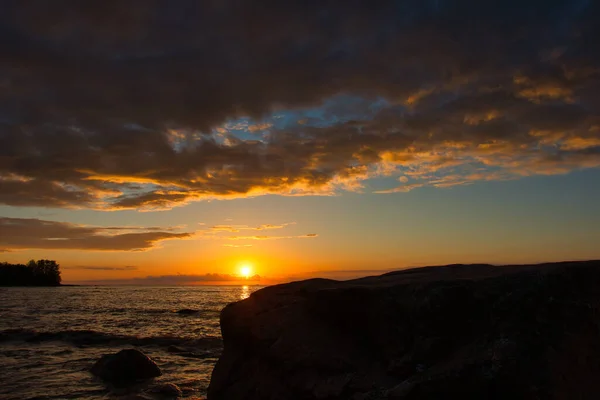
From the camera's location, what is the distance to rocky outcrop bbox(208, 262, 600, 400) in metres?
5.53

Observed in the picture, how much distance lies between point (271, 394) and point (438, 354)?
130 inches

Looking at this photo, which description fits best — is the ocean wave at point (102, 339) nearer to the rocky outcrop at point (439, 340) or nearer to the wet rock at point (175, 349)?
the wet rock at point (175, 349)

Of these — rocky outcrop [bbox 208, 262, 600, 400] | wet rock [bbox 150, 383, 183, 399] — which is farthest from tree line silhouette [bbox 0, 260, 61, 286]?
rocky outcrop [bbox 208, 262, 600, 400]

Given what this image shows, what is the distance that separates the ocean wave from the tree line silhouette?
14623 cm

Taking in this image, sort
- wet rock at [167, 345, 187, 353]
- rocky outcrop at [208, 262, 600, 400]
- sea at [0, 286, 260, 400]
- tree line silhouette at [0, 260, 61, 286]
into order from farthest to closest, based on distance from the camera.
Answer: tree line silhouette at [0, 260, 61, 286], wet rock at [167, 345, 187, 353], sea at [0, 286, 260, 400], rocky outcrop at [208, 262, 600, 400]

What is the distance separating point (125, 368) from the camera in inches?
523

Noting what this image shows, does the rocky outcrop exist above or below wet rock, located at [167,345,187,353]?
above

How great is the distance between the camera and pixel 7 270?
142 metres

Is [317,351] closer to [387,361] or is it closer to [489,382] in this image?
[387,361]

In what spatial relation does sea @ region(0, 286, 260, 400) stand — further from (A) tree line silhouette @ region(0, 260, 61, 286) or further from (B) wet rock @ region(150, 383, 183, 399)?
(A) tree line silhouette @ region(0, 260, 61, 286)

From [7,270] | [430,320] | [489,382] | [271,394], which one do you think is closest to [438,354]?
[430,320]

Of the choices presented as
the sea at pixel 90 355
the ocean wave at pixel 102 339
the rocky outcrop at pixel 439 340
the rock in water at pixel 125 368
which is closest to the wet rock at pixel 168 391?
the sea at pixel 90 355

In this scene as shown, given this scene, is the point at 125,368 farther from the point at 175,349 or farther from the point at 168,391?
the point at 175,349

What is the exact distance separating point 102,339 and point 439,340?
68.8 feet
